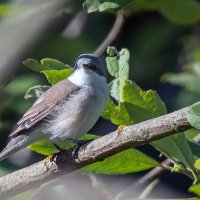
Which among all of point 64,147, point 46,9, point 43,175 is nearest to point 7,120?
point 46,9

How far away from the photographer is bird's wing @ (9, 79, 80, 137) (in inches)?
130

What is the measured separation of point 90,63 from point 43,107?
41 cm

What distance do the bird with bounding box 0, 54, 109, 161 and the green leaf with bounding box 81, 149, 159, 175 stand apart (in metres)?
0.37

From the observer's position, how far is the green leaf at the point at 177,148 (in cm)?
259

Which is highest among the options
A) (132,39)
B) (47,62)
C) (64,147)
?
(47,62)

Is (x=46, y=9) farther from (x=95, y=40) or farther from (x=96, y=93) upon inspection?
(x=95, y=40)

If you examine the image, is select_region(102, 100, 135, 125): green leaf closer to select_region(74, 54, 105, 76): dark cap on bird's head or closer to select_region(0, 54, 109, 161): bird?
select_region(0, 54, 109, 161): bird

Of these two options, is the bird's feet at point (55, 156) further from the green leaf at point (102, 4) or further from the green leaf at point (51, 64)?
the green leaf at point (102, 4)

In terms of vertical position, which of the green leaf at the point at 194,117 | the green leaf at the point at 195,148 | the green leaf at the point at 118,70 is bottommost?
the green leaf at the point at 195,148

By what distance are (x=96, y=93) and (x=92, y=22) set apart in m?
2.21

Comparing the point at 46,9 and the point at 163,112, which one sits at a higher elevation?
the point at 46,9

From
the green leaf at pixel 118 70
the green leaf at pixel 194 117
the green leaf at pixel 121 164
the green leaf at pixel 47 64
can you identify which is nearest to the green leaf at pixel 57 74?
the green leaf at pixel 47 64

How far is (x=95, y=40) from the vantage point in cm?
501

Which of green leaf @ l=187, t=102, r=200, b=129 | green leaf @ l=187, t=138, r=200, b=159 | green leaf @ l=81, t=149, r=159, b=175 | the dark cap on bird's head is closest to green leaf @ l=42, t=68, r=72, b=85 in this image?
green leaf @ l=81, t=149, r=159, b=175
